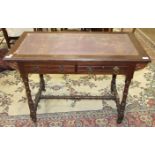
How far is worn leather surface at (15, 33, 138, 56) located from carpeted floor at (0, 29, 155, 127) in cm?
79

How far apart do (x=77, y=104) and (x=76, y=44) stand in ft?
2.65

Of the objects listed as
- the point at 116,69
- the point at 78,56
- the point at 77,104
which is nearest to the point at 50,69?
the point at 78,56

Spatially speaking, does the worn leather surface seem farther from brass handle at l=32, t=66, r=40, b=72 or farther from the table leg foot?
the table leg foot

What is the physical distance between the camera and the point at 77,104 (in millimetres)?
2303

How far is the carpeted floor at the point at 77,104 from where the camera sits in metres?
2.07

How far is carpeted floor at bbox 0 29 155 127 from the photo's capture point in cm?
207

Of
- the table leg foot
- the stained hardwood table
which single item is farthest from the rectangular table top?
the table leg foot

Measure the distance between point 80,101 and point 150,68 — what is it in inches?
54.8

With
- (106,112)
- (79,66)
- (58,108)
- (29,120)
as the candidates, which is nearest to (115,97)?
(106,112)

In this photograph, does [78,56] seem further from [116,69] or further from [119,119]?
[119,119]

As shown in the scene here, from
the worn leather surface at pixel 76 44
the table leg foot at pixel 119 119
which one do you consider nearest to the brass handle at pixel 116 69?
the worn leather surface at pixel 76 44

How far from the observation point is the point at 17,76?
285 centimetres
